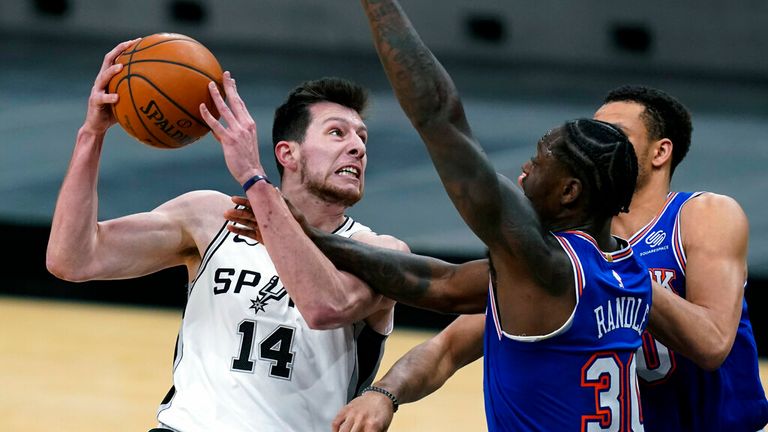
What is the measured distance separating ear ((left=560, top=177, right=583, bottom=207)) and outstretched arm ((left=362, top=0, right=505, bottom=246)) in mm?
210

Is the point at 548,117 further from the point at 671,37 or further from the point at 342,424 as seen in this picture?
the point at 342,424

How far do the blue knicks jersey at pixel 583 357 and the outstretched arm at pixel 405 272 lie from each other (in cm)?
33

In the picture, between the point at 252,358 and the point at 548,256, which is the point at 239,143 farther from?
the point at 548,256

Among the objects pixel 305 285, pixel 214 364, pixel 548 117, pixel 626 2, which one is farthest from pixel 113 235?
pixel 626 2

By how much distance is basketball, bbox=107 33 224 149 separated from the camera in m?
3.66

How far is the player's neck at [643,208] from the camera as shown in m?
3.83

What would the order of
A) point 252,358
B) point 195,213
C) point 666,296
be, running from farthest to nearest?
1. point 195,213
2. point 252,358
3. point 666,296

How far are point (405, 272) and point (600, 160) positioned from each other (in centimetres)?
74

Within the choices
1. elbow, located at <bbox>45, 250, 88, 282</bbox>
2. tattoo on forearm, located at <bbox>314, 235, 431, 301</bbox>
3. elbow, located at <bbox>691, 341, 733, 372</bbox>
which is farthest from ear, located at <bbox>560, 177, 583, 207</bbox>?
→ elbow, located at <bbox>45, 250, 88, 282</bbox>

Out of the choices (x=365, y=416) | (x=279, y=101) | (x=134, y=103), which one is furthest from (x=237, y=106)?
(x=279, y=101)

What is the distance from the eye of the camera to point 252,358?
3.85 m

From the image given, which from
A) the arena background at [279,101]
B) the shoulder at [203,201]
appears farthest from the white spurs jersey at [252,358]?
the arena background at [279,101]

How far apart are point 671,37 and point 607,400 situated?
1081 cm

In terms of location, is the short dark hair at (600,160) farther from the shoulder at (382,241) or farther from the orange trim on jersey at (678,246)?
the shoulder at (382,241)
